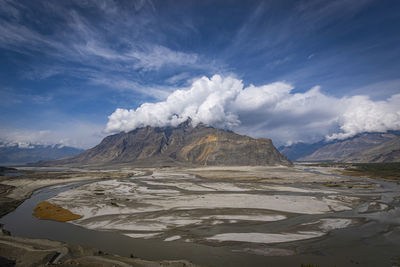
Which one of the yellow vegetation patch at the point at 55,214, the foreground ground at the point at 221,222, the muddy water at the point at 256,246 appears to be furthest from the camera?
the yellow vegetation patch at the point at 55,214

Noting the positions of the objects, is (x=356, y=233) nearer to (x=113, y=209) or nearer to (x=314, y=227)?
(x=314, y=227)

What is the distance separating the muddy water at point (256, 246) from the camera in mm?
18295

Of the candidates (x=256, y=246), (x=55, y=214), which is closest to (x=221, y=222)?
(x=256, y=246)

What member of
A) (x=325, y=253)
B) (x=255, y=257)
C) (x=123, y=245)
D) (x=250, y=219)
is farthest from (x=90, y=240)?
(x=325, y=253)

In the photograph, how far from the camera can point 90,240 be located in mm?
22922

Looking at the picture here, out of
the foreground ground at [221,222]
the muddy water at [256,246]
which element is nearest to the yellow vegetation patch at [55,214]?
the foreground ground at [221,222]

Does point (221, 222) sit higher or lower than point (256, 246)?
higher

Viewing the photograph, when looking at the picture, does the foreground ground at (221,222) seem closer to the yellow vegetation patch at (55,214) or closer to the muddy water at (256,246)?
the yellow vegetation patch at (55,214)

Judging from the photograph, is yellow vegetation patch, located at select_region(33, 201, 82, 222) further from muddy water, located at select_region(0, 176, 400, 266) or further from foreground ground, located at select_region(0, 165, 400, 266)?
muddy water, located at select_region(0, 176, 400, 266)

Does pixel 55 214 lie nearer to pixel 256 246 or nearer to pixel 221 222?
pixel 221 222

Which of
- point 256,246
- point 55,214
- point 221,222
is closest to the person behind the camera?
point 256,246

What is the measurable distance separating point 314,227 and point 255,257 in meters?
12.5

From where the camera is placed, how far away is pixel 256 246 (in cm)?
2095

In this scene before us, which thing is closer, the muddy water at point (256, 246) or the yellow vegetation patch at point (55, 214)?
the muddy water at point (256, 246)
